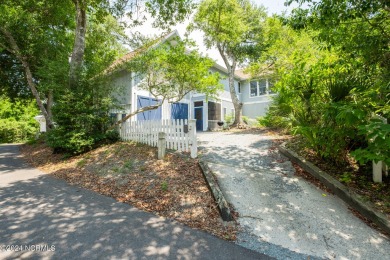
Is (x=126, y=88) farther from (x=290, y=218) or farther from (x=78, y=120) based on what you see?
(x=290, y=218)

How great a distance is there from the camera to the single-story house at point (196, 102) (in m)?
11.3

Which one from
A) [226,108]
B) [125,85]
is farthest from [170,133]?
[226,108]

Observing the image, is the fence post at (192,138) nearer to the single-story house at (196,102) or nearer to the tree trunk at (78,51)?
the single-story house at (196,102)

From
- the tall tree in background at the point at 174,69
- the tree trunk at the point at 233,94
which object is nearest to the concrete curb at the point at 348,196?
the tall tree in background at the point at 174,69

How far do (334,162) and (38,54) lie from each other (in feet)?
51.4

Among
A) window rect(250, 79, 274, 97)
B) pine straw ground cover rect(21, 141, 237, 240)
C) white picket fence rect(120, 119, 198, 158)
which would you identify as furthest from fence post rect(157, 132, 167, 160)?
window rect(250, 79, 274, 97)

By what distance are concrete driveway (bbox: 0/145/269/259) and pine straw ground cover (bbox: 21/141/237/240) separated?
0.87 ft

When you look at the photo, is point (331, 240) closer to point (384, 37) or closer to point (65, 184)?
point (384, 37)

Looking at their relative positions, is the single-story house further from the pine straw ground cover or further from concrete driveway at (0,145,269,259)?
concrete driveway at (0,145,269,259)

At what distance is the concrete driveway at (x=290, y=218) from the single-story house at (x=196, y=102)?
564 centimetres

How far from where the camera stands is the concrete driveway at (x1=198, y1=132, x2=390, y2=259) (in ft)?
8.72

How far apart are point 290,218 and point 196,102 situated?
14.9 metres

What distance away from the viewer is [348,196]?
3.76m

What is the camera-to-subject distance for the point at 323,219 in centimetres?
332
